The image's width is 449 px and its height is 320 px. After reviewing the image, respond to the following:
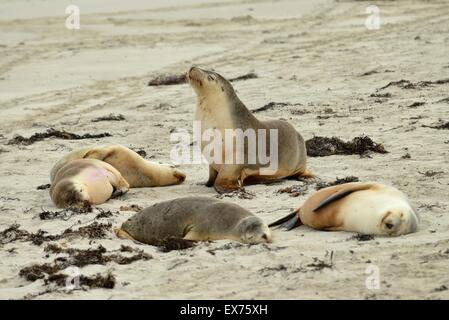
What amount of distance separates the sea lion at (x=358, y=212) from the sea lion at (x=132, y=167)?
189 cm

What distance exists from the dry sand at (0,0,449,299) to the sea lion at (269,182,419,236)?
0.32 ft

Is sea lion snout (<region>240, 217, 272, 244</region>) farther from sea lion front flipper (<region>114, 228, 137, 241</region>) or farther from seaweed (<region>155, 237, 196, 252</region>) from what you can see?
sea lion front flipper (<region>114, 228, 137, 241</region>)

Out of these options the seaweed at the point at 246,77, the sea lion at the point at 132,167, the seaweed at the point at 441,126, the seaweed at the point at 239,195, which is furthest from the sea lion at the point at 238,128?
the seaweed at the point at 246,77

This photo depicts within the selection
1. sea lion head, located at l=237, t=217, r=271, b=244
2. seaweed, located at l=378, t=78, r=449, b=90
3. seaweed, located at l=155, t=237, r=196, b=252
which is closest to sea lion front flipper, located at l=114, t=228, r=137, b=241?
seaweed, located at l=155, t=237, r=196, b=252

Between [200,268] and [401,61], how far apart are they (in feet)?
29.2

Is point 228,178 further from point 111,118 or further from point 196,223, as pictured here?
point 111,118

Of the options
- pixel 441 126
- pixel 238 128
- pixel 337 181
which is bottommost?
pixel 337 181

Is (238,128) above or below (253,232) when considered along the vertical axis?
above

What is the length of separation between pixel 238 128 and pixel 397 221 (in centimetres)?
225

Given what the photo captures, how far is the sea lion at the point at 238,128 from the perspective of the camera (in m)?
7.57

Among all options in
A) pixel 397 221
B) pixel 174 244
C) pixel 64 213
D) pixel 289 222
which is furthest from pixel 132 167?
pixel 397 221

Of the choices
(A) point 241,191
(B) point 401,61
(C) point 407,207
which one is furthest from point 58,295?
(B) point 401,61

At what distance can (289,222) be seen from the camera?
6086mm

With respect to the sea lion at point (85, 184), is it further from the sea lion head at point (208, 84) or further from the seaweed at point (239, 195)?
the sea lion head at point (208, 84)
